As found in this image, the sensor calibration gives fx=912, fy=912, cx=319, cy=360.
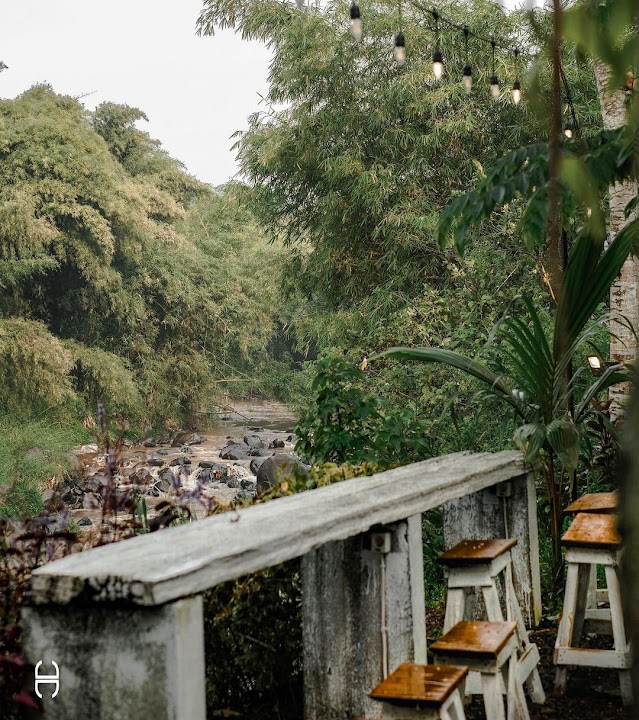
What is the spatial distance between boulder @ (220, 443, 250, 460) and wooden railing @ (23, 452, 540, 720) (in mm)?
13819

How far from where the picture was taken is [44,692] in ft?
6.04

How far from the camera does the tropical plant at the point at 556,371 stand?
3936mm

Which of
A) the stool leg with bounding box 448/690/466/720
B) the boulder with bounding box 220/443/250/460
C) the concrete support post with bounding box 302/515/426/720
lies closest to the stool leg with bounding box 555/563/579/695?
the concrete support post with bounding box 302/515/426/720

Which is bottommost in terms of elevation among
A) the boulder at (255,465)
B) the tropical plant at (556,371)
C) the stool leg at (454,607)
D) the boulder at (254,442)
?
the boulder at (255,465)

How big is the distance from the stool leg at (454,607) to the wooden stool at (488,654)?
0.18 metres

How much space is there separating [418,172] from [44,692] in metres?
11.2

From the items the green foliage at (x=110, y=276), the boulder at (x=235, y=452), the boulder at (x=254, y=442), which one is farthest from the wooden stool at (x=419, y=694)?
the boulder at (x=254, y=442)

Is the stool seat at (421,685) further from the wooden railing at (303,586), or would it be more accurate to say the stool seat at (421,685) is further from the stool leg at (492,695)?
the wooden railing at (303,586)

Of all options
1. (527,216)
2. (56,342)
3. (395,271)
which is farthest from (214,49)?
(527,216)

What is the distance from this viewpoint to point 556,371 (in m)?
4.12

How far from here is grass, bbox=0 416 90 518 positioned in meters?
12.9

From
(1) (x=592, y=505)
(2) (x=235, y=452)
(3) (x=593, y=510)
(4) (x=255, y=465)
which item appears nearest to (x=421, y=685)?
(3) (x=593, y=510)

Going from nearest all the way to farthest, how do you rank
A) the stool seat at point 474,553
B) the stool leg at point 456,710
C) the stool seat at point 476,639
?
the stool leg at point 456,710 < the stool seat at point 476,639 < the stool seat at point 474,553

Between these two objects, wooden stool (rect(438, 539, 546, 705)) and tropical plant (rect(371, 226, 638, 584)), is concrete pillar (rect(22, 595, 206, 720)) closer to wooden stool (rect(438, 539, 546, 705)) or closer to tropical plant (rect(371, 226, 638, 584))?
wooden stool (rect(438, 539, 546, 705))
